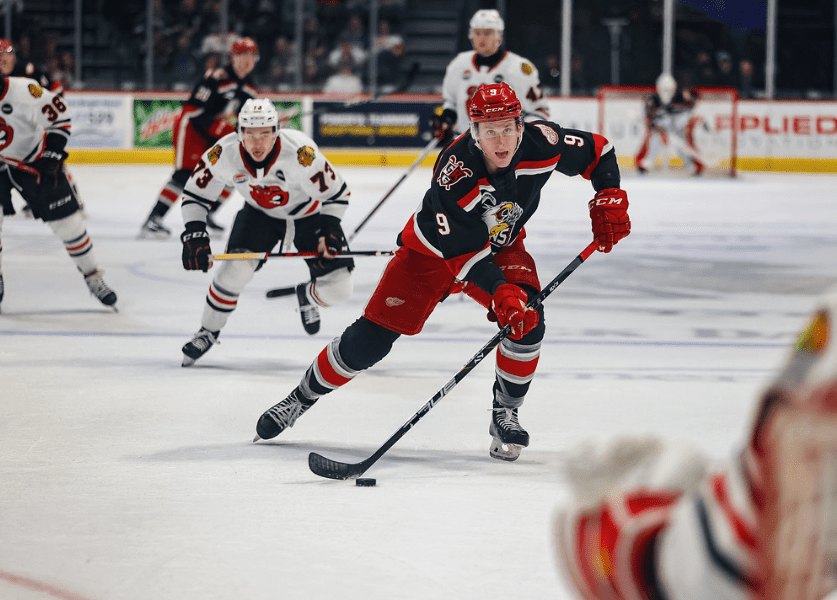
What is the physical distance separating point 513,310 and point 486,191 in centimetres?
38

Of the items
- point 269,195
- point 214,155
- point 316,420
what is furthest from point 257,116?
point 316,420

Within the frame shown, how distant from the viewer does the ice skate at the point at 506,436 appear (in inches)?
113

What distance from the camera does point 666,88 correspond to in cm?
1230

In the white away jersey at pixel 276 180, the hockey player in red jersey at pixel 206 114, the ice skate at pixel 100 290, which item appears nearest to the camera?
the white away jersey at pixel 276 180

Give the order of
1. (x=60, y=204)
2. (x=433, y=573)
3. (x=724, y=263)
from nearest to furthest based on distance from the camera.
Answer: (x=433, y=573), (x=60, y=204), (x=724, y=263)

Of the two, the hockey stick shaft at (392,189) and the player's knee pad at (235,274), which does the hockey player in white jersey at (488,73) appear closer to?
the hockey stick shaft at (392,189)

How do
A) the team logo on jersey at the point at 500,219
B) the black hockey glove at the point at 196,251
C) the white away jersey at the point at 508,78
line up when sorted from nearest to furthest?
the team logo on jersey at the point at 500,219, the black hockey glove at the point at 196,251, the white away jersey at the point at 508,78

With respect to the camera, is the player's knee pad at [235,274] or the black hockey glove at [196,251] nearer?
the black hockey glove at [196,251]

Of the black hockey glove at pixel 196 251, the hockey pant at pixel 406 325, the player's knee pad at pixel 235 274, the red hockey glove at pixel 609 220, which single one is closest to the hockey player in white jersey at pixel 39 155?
the player's knee pad at pixel 235 274

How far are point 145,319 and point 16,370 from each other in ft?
3.45

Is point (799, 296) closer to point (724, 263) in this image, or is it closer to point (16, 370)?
point (724, 263)

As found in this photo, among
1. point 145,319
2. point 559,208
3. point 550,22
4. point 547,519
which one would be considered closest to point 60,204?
point 145,319

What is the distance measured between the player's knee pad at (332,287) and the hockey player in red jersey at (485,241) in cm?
127

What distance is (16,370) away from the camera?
3865 millimetres
